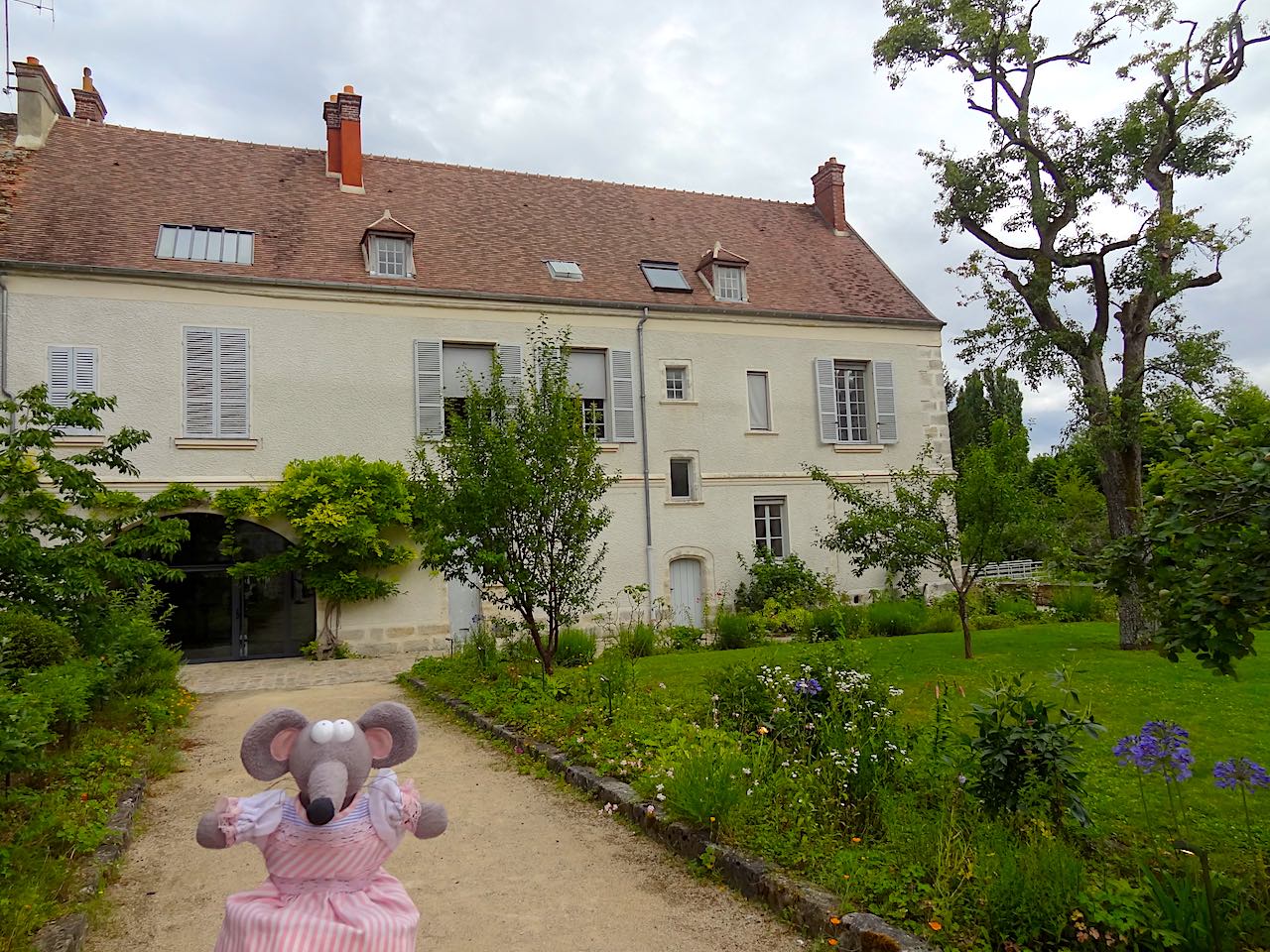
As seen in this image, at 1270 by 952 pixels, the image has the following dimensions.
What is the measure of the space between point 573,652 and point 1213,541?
30.4 ft

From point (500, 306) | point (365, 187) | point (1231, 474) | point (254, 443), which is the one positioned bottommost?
point (1231, 474)

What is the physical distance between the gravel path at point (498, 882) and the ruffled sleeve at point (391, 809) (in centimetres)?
158

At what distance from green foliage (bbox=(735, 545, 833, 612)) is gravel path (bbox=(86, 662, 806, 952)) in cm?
1104

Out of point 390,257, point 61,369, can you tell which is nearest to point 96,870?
point 61,369

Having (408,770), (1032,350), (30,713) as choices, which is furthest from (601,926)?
(1032,350)

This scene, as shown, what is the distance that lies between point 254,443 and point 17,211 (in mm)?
5431

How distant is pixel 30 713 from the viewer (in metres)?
4.62

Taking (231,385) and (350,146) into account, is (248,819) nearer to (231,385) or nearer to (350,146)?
(231,385)

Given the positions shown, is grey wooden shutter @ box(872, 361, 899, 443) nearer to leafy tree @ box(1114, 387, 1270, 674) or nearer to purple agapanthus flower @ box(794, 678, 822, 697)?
purple agapanthus flower @ box(794, 678, 822, 697)

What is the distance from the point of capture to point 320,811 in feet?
8.18

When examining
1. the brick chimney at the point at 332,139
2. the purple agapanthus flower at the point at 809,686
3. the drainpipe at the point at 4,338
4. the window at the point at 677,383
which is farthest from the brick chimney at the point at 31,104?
the purple agapanthus flower at the point at 809,686

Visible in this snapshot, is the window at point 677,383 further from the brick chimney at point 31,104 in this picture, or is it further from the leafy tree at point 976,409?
the leafy tree at point 976,409

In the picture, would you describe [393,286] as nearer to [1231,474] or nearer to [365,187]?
[365,187]

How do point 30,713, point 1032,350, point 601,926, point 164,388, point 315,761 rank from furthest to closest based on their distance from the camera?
point 164,388 < point 1032,350 < point 30,713 < point 601,926 < point 315,761
